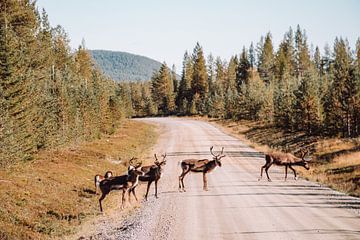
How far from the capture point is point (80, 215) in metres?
17.3

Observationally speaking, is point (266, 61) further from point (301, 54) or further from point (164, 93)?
point (164, 93)

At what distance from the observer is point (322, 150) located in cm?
4253

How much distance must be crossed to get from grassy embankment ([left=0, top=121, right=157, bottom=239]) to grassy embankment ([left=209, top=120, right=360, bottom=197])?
1268 cm

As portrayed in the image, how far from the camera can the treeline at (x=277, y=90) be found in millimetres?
52844

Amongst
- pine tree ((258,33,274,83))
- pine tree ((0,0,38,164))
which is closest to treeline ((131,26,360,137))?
pine tree ((258,33,274,83))

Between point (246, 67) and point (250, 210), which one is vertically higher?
point (246, 67)

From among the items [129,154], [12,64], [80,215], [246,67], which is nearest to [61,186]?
[80,215]

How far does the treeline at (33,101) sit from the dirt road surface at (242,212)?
27.1 ft

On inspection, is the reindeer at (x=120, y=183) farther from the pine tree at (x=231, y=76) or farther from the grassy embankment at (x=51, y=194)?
the pine tree at (x=231, y=76)

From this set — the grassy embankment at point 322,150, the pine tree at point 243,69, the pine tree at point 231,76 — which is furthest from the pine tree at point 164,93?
the grassy embankment at point 322,150

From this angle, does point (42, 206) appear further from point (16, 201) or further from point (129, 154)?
point (129, 154)

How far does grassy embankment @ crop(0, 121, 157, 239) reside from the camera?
15.2m

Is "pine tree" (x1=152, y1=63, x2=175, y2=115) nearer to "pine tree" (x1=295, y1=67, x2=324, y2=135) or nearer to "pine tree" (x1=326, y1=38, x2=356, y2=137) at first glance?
"pine tree" (x1=295, y1=67, x2=324, y2=135)

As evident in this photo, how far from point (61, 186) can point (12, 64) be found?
791 cm
